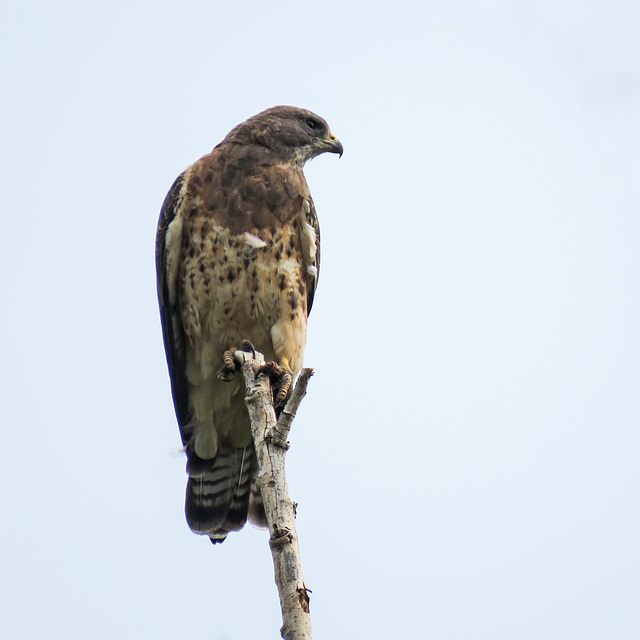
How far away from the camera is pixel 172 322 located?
5301mm

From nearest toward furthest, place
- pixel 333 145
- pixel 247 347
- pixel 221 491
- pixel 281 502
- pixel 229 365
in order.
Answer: pixel 281 502, pixel 247 347, pixel 229 365, pixel 221 491, pixel 333 145

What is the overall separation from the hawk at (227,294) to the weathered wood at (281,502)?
1283mm

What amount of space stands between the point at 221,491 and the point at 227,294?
47.4 inches

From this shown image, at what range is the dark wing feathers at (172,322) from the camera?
5246 millimetres

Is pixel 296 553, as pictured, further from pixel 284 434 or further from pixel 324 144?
pixel 324 144

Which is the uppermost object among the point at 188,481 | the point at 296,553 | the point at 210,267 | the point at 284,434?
the point at 210,267

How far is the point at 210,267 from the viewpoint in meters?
5.02

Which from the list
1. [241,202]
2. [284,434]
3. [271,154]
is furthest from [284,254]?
[284,434]

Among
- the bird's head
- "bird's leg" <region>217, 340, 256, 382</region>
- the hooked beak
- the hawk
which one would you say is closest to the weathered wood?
"bird's leg" <region>217, 340, 256, 382</region>

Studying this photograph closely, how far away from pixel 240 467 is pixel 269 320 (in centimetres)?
96

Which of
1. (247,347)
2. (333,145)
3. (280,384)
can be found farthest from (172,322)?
(333,145)

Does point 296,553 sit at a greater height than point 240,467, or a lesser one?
lesser

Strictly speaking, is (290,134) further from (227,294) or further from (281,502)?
(281,502)

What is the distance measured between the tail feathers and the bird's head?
6.31 ft
